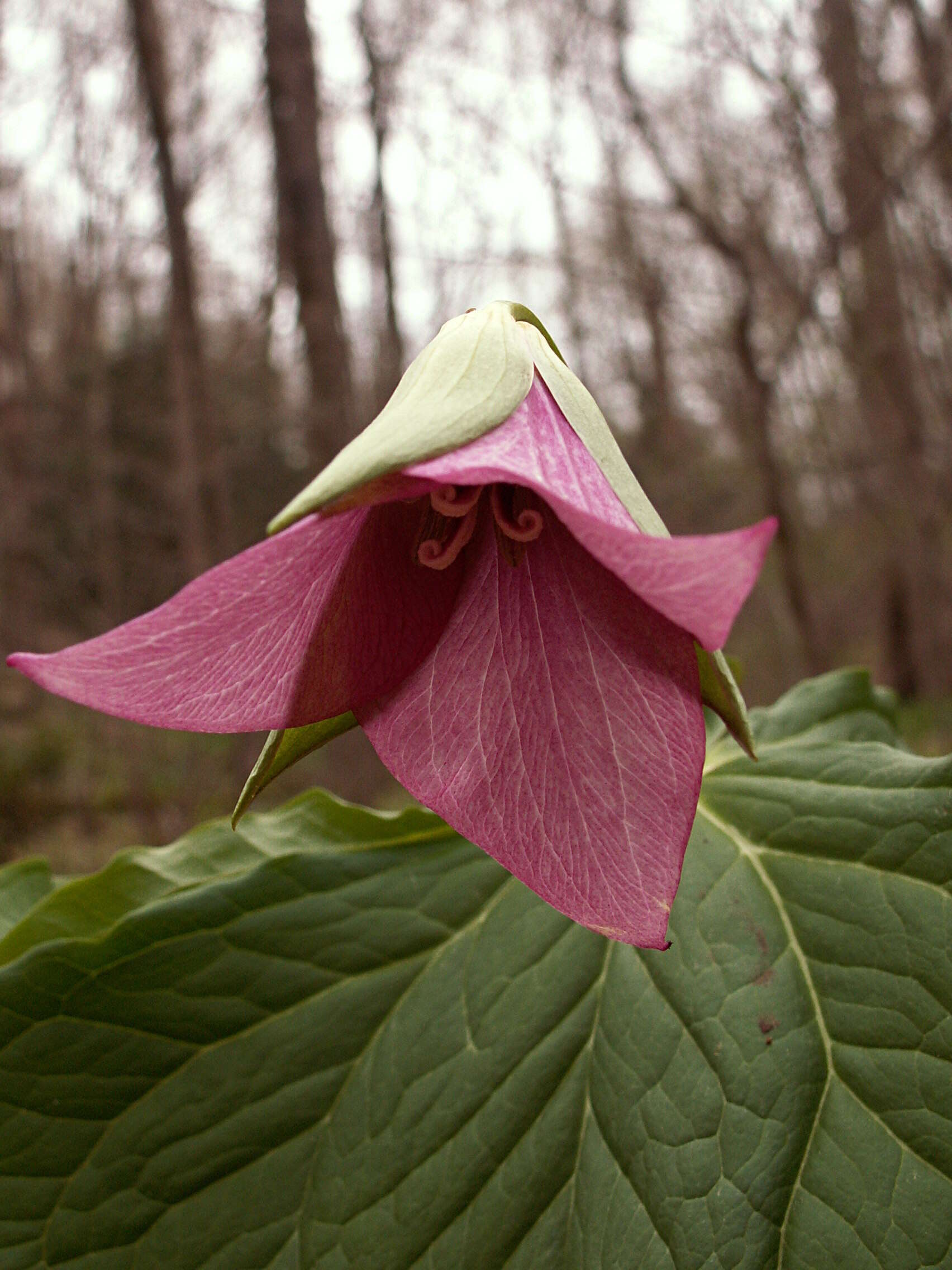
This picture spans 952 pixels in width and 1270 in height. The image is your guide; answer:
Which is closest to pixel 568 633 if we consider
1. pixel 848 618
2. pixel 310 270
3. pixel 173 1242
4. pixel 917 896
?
pixel 917 896

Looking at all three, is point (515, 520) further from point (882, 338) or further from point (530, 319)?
point (882, 338)

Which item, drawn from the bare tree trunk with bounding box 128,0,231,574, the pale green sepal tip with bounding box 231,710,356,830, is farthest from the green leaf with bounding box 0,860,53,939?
the bare tree trunk with bounding box 128,0,231,574

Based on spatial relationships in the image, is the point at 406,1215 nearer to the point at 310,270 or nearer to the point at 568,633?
the point at 568,633

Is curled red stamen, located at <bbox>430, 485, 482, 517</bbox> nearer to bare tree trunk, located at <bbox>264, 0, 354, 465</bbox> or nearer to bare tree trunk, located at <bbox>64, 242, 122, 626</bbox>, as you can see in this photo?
bare tree trunk, located at <bbox>264, 0, 354, 465</bbox>

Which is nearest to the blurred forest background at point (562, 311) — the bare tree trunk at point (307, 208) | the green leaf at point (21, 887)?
the bare tree trunk at point (307, 208)

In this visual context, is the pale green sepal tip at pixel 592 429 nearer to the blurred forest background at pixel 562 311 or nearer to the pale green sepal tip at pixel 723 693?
the pale green sepal tip at pixel 723 693

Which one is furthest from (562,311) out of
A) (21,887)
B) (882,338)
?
(21,887)
